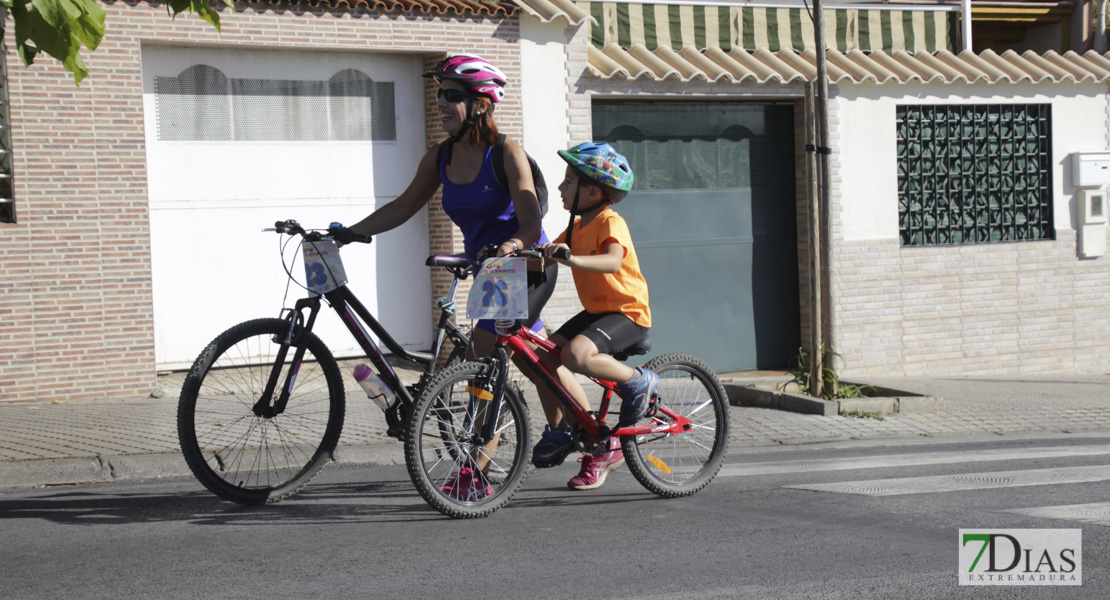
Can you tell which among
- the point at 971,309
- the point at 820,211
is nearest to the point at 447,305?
the point at 820,211

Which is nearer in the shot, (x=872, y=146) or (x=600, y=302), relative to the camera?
Result: (x=600, y=302)

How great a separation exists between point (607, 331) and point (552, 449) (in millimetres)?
598

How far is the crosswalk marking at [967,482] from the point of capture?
599cm

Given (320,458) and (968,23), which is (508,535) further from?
(968,23)

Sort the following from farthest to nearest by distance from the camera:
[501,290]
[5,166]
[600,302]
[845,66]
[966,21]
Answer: [966,21]
[845,66]
[5,166]
[600,302]
[501,290]

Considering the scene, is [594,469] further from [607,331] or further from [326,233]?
[326,233]

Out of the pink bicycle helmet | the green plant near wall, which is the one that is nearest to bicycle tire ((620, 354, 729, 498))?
the pink bicycle helmet

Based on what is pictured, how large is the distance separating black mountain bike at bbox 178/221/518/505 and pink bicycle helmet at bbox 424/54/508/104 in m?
0.78

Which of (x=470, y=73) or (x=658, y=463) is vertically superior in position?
(x=470, y=73)

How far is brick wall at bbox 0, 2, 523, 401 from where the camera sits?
9719mm

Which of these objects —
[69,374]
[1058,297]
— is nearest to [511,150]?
[69,374]

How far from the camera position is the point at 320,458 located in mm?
5441

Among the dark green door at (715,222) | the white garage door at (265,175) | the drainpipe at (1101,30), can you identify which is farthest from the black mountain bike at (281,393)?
the drainpipe at (1101,30)

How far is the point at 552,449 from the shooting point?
216 inches
